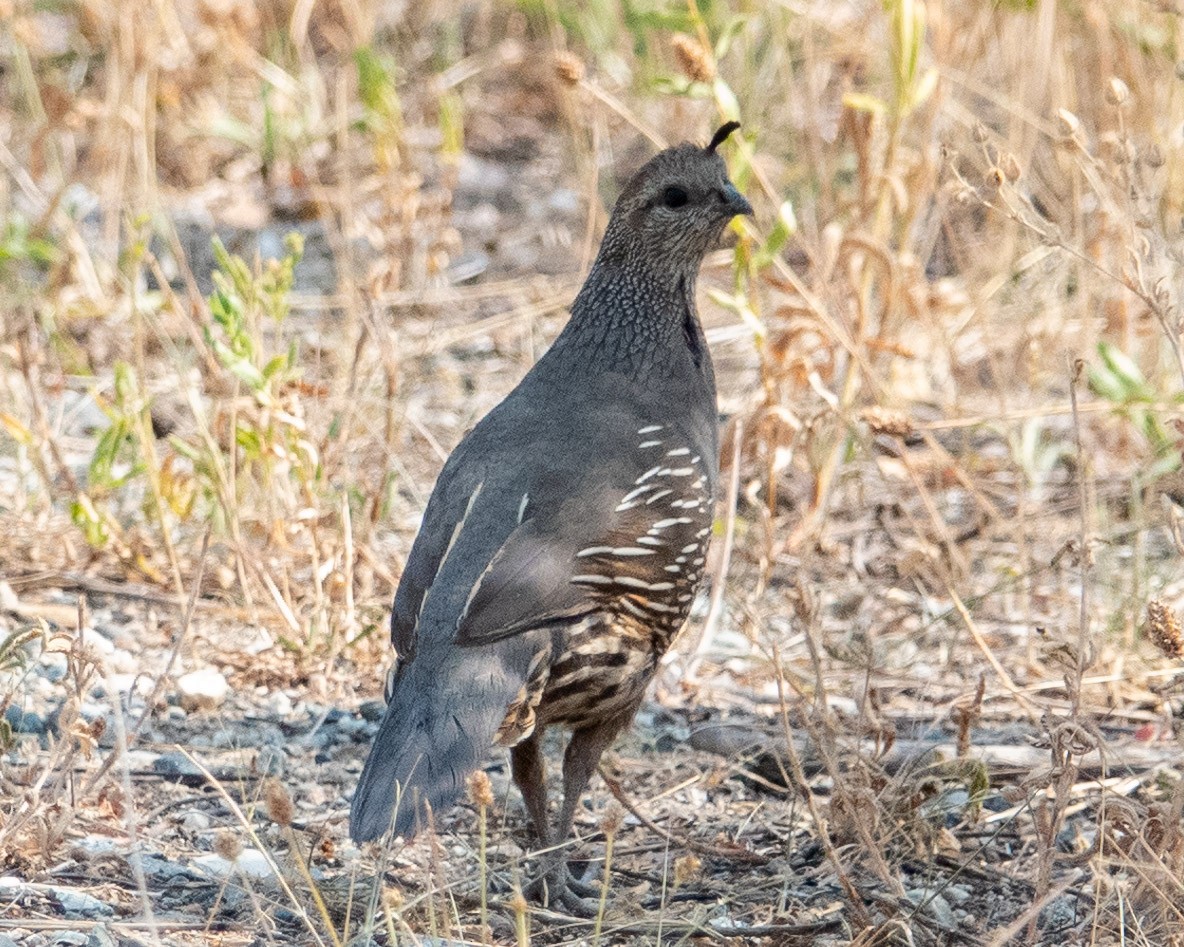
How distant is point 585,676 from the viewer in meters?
3.30

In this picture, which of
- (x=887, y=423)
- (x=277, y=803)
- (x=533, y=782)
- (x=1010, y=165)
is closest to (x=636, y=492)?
(x=887, y=423)

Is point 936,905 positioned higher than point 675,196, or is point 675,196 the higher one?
point 675,196

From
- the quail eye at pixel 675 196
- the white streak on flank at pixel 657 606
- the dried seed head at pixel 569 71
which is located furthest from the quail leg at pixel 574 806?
the dried seed head at pixel 569 71

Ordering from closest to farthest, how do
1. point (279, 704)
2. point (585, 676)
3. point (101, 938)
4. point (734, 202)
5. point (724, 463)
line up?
1. point (101, 938)
2. point (585, 676)
3. point (734, 202)
4. point (279, 704)
5. point (724, 463)

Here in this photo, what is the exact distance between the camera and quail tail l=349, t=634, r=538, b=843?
284 centimetres

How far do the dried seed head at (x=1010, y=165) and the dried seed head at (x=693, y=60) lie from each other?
1077 millimetres

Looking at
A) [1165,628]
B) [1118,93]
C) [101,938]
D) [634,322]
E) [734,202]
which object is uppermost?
[1118,93]

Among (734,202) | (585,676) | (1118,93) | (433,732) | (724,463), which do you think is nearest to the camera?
(1118,93)

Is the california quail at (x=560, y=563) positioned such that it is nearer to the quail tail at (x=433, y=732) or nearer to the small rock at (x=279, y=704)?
the quail tail at (x=433, y=732)

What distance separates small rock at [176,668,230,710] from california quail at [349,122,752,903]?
0.78 meters

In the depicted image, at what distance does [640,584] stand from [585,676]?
0.22 metres

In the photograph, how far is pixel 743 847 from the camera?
3486 mm

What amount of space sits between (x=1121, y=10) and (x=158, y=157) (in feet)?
13.1

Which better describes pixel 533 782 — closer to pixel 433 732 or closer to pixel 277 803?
pixel 433 732
